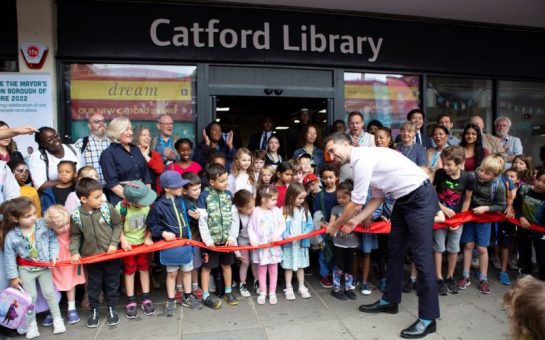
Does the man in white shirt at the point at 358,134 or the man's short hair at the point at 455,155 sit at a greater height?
the man in white shirt at the point at 358,134

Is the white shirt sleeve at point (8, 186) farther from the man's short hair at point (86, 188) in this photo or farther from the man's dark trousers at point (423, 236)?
the man's dark trousers at point (423, 236)

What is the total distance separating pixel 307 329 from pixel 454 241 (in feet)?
6.44

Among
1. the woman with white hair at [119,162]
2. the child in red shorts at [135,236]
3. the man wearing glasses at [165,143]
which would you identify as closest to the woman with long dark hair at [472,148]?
the man wearing glasses at [165,143]

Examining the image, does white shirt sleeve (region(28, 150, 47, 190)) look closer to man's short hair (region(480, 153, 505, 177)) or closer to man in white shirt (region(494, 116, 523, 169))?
man's short hair (region(480, 153, 505, 177))

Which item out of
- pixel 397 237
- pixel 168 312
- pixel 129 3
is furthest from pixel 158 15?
pixel 397 237

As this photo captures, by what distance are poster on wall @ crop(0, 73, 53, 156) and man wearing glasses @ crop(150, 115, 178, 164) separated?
163 cm

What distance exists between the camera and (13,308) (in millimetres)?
3207

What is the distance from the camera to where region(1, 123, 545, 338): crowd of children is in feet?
11.4

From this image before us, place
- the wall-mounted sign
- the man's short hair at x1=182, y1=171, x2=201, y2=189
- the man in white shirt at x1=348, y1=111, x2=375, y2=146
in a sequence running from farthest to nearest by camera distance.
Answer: the wall-mounted sign → the man in white shirt at x1=348, y1=111, x2=375, y2=146 → the man's short hair at x1=182, y1=171, x2=201, y2=189

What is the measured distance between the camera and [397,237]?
3.65m

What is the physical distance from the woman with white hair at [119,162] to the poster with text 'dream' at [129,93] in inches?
71.8

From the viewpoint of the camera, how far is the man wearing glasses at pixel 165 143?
5035mm

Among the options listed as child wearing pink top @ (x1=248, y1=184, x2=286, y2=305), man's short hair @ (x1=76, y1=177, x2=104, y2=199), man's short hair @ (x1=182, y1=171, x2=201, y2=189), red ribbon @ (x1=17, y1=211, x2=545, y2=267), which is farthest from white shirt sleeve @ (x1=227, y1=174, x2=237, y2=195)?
man's short hair @ (x1=76, y1=177, x2=104, y2=199)

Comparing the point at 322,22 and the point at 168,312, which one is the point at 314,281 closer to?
the point at 168,312
